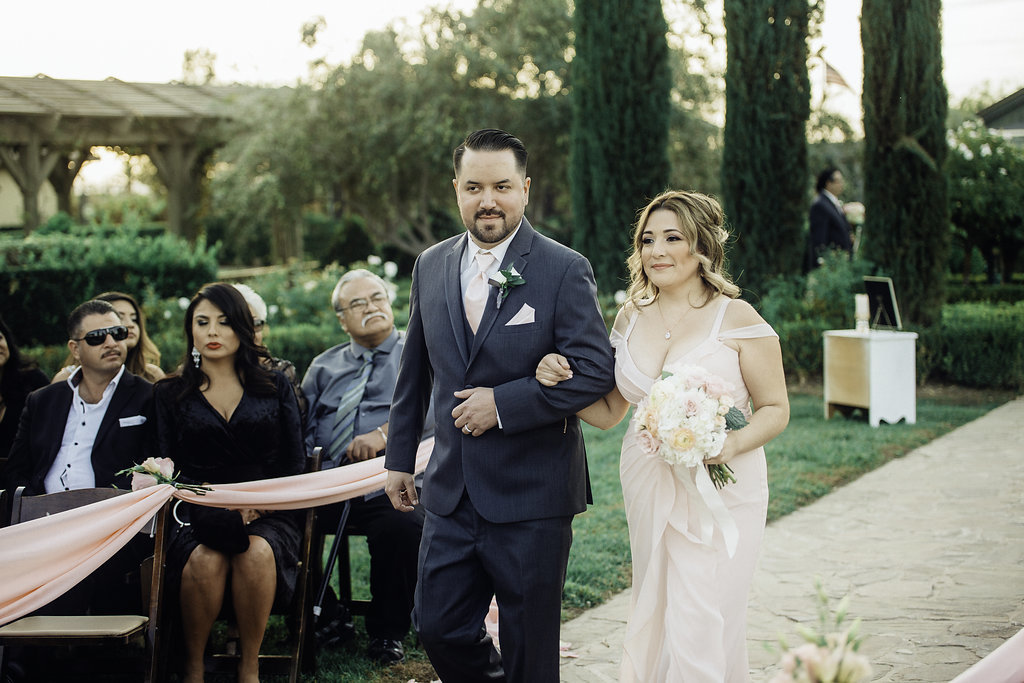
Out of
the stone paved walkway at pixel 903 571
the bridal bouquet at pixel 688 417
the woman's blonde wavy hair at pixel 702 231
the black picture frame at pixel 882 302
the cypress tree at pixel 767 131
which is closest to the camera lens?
the bridal bouquet at pixel 688 417

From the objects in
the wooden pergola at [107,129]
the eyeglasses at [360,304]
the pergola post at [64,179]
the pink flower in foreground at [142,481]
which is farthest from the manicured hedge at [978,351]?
the pergola post at [64,179]

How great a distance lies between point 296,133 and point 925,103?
462 inches

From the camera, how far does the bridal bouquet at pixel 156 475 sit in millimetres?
3770

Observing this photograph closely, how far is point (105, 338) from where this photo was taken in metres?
4.43

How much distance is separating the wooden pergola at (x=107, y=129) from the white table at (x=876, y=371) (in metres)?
Answer: 10.5

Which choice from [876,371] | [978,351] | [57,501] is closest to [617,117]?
[978,351]

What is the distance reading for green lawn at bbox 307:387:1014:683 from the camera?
439cm

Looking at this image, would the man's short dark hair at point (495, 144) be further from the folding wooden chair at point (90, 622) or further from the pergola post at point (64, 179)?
the pergola post at point (64, 179)

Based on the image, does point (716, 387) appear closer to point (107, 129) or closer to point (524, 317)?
point (524, 317)

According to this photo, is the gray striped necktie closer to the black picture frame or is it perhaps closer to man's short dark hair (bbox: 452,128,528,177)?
man's short dark hair (bbox: 452,128,528,177)

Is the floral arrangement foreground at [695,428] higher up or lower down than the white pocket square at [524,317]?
lower down

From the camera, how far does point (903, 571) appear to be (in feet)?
16.6

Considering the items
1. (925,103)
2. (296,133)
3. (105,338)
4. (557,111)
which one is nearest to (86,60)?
(296,133)

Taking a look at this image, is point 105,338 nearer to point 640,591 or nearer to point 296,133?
point 640,591
